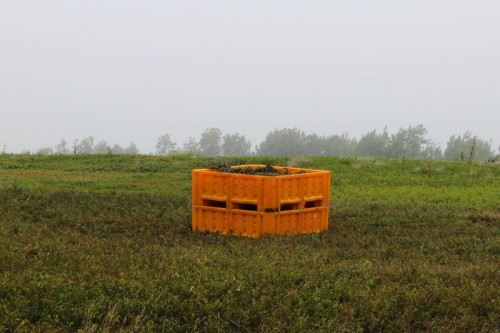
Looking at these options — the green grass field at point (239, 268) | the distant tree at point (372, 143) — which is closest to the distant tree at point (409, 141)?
the distant tree at point (372, 143)

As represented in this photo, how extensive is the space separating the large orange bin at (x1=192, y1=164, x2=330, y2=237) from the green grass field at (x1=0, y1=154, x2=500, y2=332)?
42cm

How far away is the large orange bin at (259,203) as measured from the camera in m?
11.0

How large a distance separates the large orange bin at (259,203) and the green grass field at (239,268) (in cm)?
42

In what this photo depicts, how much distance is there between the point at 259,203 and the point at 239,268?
359 cm

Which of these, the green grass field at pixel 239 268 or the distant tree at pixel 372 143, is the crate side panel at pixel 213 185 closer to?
the green grass field at pixel 239 268

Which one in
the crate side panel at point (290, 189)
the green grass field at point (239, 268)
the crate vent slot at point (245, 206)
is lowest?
the green grass field at point (239, 268)

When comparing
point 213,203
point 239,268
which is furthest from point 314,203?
point 239,268

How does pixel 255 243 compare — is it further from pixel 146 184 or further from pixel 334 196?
pixel 146 184

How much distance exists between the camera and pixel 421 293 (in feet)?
22.1

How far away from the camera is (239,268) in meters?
7.49

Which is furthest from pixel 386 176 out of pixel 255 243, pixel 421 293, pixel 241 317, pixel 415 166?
pixel 241 317

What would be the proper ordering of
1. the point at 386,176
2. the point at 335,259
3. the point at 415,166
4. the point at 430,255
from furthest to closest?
the point at 415,166 < the point at 386,176 < the point at 430,255 < the point at 335,259

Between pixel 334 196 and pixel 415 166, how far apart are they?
6.13 m

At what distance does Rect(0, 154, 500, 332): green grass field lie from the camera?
5.83 metres
